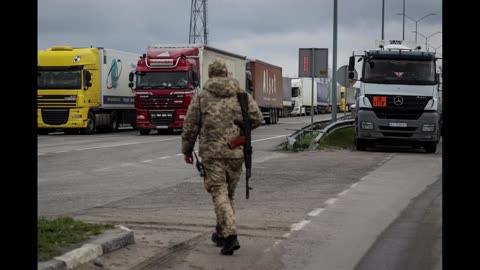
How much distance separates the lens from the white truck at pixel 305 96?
7175 centimetres

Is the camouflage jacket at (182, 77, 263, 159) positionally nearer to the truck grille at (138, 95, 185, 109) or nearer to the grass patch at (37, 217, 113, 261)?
the grass patch at (37, 217, 113, 261)

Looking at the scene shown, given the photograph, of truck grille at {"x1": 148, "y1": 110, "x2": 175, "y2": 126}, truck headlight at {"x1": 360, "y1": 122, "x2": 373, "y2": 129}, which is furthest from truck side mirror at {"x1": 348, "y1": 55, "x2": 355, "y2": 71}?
truck grille at {"x1": 148, "y1": 110, "x2": 175, "y2": 126}

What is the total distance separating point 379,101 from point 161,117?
1280cm

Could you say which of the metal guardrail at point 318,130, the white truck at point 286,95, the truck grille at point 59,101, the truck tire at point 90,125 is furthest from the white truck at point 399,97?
the white truck at point 286,95

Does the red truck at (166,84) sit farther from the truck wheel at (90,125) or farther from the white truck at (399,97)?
the white truck at (399,97)

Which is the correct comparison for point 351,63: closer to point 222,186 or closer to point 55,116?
point 222,186

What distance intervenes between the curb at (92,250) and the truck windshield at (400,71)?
14.9 meters

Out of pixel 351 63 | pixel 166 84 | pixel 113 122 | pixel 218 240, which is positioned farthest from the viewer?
pixel 113 122

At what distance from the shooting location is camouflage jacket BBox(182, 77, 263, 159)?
7004mm

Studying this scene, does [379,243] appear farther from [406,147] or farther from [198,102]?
[406,147]

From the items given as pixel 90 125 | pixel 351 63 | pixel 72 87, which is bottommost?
pixel 90 125

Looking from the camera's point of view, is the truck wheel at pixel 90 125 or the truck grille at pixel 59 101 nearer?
the truck grille at pixel 59 101

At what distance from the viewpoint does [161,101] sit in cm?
3125

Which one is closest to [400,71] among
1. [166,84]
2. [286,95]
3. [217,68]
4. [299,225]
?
[166,84]
